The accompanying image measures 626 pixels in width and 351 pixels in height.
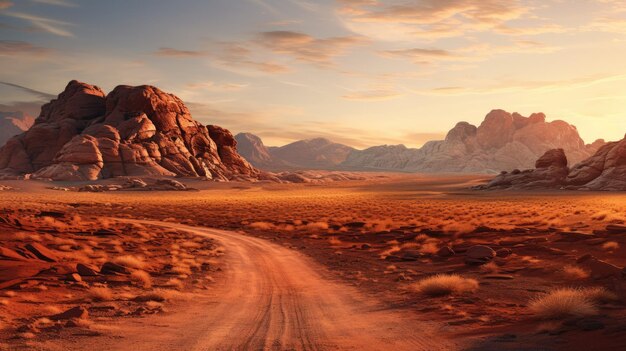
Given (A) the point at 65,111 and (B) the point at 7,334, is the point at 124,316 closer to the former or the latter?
(B) the point at 7,334

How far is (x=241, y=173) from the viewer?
144 m

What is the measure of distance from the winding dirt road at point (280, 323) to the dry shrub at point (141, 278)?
2457mm

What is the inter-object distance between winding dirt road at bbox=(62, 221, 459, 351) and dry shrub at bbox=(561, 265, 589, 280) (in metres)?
6.88

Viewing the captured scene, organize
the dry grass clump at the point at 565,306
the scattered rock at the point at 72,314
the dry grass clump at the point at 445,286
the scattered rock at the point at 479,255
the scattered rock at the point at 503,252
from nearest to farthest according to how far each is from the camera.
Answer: the dry grass clump at the point at 565,306 → the scattered rock at the point at 72,314 → the dry grass clump at the point at 445,286 → the scattered rock at the point at 479,255 → the scattered rock at the point at 503,252

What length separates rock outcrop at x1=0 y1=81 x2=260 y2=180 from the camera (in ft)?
346

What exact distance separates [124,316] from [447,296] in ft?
29.4

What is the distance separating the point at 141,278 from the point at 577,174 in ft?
335

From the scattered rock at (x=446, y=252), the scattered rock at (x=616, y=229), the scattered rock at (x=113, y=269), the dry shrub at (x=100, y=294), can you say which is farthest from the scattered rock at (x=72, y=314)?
the scattered rock at (x=616, y=229)

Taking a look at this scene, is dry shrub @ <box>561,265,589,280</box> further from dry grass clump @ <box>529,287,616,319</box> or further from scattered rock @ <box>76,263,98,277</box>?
scattered rock @ <box>76,263,98,277</box>

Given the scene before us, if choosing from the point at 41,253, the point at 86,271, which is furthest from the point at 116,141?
the point at 86,271

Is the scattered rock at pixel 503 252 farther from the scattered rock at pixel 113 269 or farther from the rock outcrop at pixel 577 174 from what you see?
the rock outcrop at pixel 577 174

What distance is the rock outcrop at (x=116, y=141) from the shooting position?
105 metres

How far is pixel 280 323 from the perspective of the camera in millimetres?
11102

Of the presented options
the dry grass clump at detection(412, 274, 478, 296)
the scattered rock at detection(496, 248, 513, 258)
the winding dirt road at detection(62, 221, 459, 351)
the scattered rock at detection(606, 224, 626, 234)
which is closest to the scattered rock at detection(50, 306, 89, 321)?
the winding dirt road at detection(62, 221, 459, 351)
